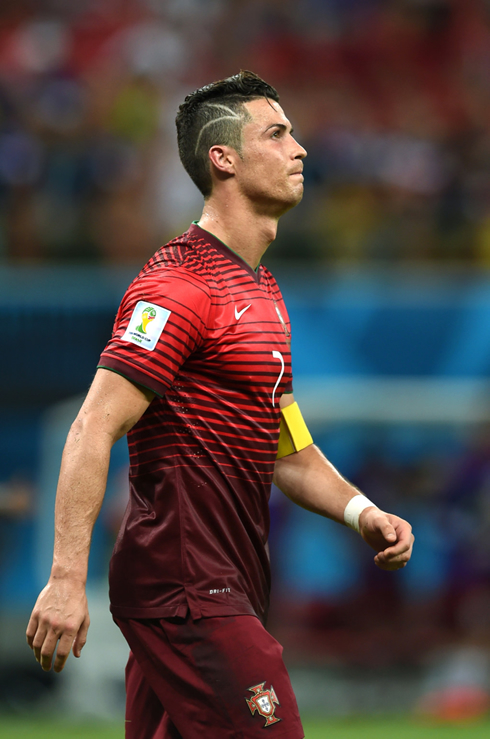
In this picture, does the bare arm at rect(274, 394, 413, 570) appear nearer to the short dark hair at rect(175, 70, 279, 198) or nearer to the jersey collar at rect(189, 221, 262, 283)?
the jersey collar at rect(189, 221, 262, 283)

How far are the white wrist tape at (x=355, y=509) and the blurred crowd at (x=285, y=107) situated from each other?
579 centimetres

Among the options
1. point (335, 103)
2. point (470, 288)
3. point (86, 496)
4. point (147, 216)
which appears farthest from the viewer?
point (335, 103)

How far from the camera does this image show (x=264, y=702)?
2902 millimetres

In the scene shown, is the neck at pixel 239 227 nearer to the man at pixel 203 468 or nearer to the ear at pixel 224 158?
the man at pixel 203 468

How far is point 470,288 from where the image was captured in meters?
8.75

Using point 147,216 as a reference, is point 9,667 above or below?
below

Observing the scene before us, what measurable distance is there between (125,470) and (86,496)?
18.9ft

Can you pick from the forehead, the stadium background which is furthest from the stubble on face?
the stadium background

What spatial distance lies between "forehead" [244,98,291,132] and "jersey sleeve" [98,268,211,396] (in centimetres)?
68

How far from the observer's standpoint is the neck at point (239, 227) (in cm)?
344

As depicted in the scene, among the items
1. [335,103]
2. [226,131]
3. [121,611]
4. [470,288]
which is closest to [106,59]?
[335,103]

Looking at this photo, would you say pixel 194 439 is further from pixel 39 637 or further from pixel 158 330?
pixel 39 637

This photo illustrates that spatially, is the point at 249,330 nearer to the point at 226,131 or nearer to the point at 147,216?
the point at 226,131

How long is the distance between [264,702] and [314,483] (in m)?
0.90
